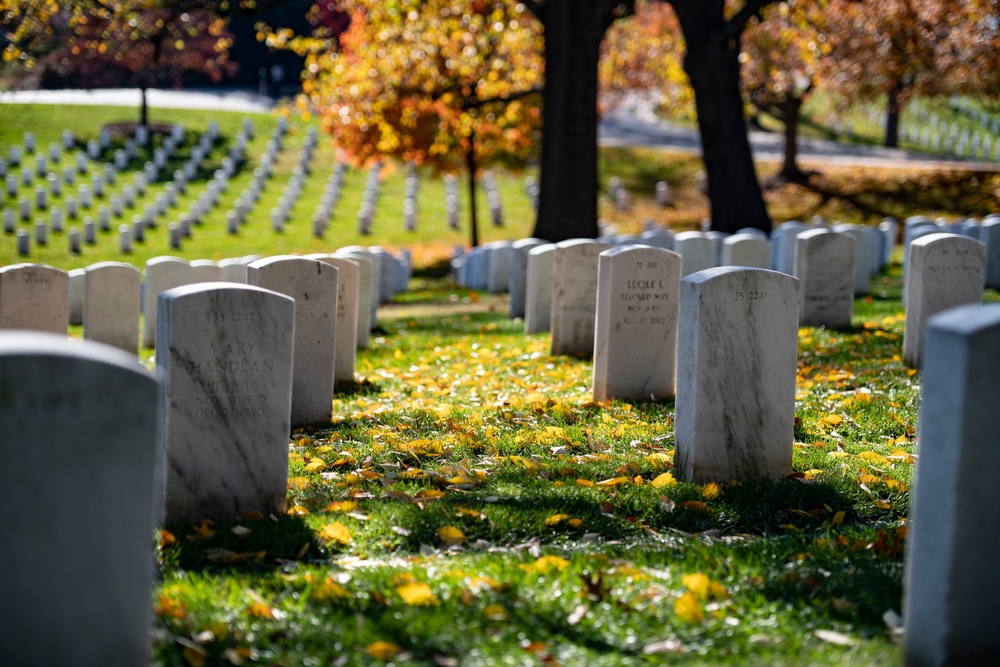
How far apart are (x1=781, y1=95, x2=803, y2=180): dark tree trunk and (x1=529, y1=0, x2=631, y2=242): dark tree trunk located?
548 inches

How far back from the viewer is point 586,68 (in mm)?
19344

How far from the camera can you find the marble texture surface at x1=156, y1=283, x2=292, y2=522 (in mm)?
5582

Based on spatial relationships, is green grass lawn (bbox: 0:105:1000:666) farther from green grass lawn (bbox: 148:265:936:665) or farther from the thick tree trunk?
the thick tree trunk

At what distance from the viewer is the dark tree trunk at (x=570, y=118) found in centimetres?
1920

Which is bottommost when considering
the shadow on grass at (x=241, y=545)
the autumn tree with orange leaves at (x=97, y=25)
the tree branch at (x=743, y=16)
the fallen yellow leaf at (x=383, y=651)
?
the shadow on grass at (x=241, y=545)

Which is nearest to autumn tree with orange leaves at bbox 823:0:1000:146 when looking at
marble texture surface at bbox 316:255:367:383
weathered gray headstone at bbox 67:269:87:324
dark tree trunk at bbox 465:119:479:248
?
dark tree trunk at bbox 465:119:479:248

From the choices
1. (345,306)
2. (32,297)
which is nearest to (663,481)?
(345,306)

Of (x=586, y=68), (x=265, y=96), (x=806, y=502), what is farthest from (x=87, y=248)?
(x=265, y=96)

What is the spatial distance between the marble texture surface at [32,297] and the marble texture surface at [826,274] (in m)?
7.72

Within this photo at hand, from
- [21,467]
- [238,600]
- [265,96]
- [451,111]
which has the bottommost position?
[238,600]

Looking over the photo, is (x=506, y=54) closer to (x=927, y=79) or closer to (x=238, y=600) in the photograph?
(x=927, y=79)

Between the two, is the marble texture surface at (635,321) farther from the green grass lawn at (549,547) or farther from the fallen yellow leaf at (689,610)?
the fallen yellow leaf at (689,610)

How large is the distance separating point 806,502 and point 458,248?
66.0 feet

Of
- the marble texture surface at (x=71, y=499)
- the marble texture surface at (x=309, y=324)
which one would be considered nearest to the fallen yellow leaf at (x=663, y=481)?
the marble texture surface at (x=309, y=324)
